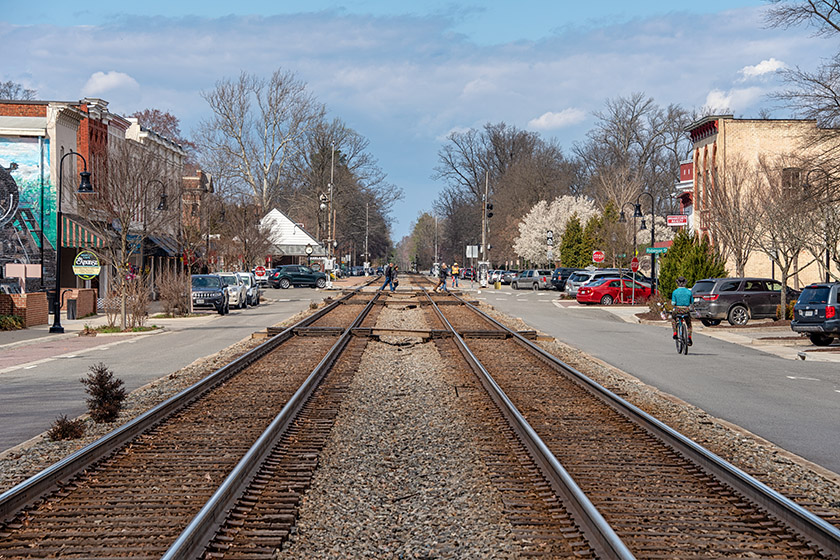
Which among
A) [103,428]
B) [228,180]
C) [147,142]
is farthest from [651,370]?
[228,180]

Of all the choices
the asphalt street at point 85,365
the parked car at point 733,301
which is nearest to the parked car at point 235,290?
the asphalt street at point 85,365

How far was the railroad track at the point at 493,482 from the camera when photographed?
6.14m

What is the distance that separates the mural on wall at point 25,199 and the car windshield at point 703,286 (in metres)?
26.3

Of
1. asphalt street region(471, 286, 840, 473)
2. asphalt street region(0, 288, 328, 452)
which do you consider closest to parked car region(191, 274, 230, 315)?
asphalt street region(0, 288, 328, 452)

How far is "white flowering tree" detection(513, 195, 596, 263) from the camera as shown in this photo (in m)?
86.7

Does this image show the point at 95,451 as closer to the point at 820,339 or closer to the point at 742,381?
the point at 742,381

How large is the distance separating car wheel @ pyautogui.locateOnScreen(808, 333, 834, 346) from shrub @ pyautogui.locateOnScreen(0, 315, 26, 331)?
900 inches

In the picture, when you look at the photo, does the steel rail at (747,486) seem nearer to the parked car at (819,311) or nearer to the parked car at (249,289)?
the parked car at (819,311)

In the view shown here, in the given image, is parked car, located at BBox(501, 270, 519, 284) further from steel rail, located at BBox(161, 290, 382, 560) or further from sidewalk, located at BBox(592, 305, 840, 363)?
steel rail, located at BBox(161, 290, 382, 560)

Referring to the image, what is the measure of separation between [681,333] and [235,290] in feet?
→ 78.8

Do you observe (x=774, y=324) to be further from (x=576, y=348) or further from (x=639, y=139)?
(x=639, y=139)

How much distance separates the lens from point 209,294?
3647 cm

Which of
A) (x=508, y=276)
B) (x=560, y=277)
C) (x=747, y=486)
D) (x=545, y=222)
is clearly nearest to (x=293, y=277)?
(x=508, y=276)

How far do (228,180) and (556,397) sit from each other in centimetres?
6331
